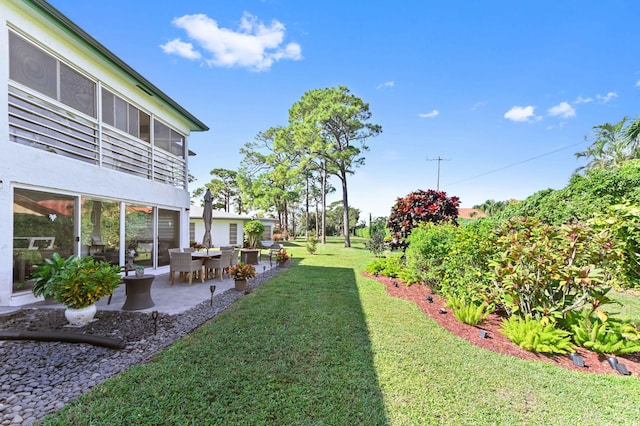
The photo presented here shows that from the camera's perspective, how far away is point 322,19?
34.9ft

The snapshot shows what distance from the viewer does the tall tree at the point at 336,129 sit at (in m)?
22.7

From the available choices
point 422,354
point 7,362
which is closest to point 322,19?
point 422,354

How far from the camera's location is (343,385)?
2979mm

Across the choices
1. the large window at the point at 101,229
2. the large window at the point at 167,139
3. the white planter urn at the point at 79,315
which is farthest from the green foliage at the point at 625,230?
the large window at the point at 167,139

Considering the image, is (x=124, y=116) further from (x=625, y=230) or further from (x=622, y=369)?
(x=622, y=369)

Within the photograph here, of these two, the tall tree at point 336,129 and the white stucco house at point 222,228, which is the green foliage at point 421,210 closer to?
the white stucco house at point 222,228

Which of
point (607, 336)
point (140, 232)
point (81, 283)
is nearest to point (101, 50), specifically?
point (140, 232)

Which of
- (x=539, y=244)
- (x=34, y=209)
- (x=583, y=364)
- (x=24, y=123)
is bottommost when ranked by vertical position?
(x=583, y=364)

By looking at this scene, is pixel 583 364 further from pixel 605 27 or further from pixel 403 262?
pixel 605 27

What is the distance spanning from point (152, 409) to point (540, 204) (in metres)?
A: 10.4

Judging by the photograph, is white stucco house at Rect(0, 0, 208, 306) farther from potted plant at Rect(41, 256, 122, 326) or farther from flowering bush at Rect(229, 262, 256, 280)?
flowering bush at Rect(229, 262, 256, 280)

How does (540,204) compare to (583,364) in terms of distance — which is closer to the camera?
(583,364)

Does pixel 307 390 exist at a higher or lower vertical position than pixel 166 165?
lower

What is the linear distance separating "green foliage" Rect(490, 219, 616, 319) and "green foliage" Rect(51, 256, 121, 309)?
21.0 feet
